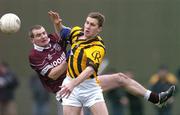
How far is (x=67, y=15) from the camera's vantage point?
2822cm

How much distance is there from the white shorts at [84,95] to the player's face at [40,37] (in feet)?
3.32

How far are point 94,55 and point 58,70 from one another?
3.15 feet

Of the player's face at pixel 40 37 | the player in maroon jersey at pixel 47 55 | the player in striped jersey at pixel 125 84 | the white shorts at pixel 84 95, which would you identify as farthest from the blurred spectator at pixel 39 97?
the white shorts at pixel 84 95

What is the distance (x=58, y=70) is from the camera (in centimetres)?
1332

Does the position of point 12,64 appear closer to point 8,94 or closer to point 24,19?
point 24,19

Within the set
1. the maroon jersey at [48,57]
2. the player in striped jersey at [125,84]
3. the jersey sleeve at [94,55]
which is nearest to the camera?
the jersey sleeve at [94,55]

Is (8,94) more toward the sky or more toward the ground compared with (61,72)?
more toward the ground

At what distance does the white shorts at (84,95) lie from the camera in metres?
13.1

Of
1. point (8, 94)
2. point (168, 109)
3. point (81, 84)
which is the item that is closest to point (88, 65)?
point (81, 84)

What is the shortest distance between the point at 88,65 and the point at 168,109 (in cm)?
1028

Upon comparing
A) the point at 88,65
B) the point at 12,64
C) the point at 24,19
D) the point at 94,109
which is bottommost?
the point at 12,64

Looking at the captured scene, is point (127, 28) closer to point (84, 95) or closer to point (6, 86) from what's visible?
point (6, 86)

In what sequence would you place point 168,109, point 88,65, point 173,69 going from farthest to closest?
point 173,69 < point 168,109 < point 88,65

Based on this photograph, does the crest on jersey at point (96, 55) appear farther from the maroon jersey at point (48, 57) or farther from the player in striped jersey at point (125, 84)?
the maroon jersey at point (48, 57)
